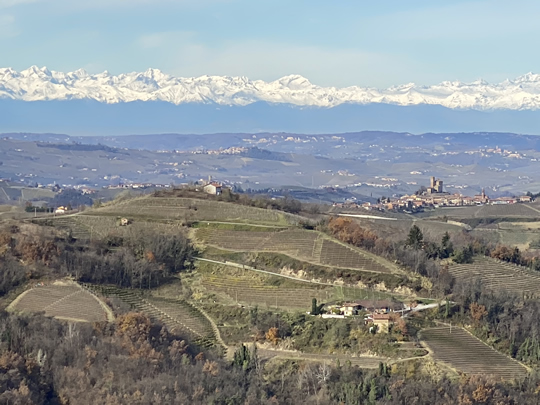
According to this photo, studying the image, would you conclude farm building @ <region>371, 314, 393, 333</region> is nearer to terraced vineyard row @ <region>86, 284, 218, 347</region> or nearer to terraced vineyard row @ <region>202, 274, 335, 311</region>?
terraced vineyard row @ <region>202, 274, 335, 311</region>

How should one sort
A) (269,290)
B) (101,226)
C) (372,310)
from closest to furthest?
(372,310), (269,290), (101,226)

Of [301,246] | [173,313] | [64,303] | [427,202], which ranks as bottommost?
[427,202]

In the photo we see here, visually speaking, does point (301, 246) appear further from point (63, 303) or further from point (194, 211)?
point (63, 303)

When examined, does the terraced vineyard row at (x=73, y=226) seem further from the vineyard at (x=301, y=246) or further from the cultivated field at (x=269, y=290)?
the cultivated field at (x=269, y=290)

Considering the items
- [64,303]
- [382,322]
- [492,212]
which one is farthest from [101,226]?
[492,212]

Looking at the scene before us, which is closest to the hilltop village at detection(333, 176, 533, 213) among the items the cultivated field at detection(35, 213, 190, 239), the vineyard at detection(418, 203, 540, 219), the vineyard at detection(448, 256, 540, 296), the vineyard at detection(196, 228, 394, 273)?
the vineyard at detection(418, 203, 540, 219)

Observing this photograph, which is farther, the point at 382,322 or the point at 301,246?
the point at 301,246
